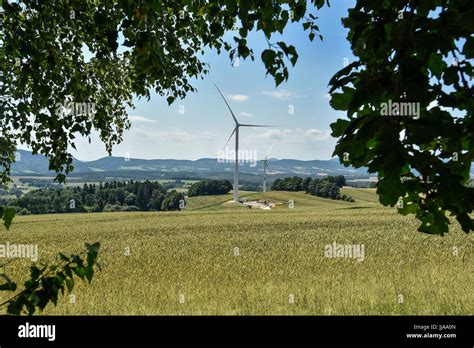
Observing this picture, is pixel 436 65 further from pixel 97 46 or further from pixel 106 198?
pixel 106 198

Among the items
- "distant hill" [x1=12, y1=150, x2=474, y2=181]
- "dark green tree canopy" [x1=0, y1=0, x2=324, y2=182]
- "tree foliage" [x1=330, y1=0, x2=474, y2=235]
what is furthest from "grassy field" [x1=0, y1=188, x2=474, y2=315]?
"distant hill" [x1=12, y1=150, x2=474, y2=181]

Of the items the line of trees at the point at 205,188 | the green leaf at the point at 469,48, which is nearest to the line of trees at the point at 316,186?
the line of trees at the point at 205,188

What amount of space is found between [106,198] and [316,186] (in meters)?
33.2

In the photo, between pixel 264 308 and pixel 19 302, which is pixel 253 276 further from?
pixel 19 302

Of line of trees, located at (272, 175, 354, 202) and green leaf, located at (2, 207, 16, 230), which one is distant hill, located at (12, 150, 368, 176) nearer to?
line of trees, located at (272, 175, 354, 202)

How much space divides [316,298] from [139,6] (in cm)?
813

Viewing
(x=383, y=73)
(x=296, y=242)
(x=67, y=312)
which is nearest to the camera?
(x=383, y=73)

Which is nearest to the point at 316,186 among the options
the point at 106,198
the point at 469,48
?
the point at 106,198

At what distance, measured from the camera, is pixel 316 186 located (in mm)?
68062

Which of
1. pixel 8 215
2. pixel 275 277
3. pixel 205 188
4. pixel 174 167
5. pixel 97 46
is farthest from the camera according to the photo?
pixel 174 167

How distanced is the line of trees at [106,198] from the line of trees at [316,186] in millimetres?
21435

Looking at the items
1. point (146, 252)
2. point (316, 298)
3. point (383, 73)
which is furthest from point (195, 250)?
point (383, 73)

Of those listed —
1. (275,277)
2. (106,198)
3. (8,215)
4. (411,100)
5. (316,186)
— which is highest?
(411,100)

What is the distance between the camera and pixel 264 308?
940cm
